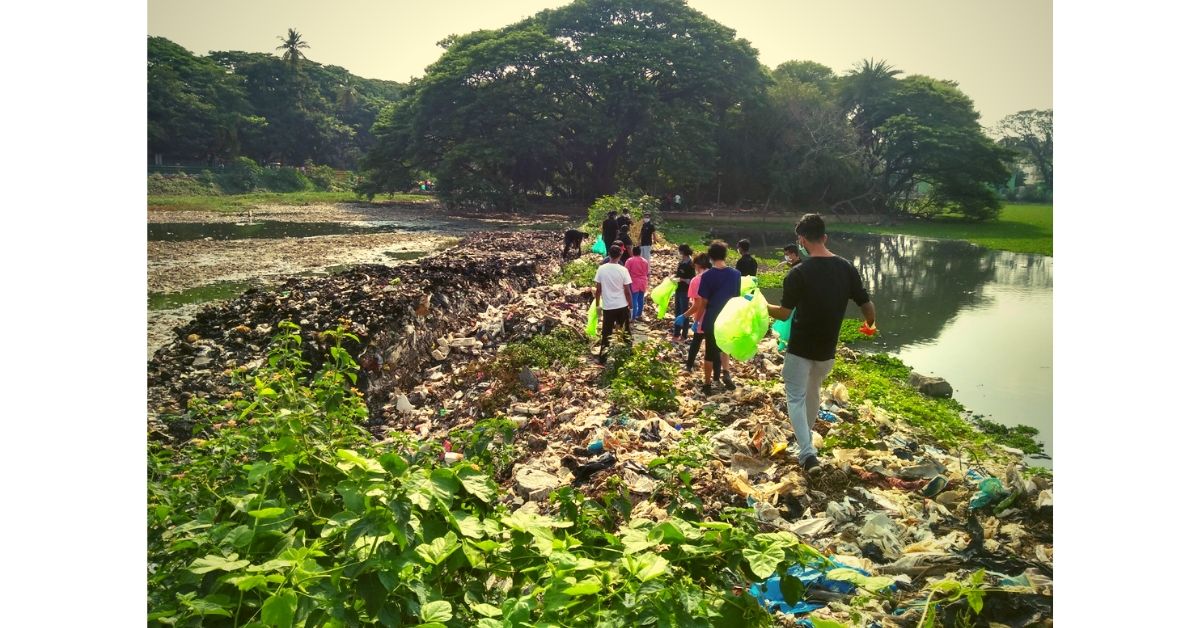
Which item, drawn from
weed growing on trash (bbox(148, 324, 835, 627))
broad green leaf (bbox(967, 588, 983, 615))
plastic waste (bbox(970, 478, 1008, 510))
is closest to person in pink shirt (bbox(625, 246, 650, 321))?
plastic waste (bbox(970, 478, 1008, 510))

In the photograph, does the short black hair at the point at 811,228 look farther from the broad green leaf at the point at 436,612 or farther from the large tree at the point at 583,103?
the broad green leaf at the point at 436,612

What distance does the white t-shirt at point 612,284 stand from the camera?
5.53 metres

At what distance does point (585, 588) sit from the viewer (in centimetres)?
156

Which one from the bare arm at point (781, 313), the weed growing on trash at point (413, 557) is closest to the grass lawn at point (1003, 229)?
the bare arm at point (781, 313)

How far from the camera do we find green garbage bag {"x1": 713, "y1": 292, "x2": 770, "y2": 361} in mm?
3961

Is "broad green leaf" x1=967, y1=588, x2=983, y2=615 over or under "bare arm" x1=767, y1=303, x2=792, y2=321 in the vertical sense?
under

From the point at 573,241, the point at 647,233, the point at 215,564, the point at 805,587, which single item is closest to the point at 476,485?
the point at 215,564

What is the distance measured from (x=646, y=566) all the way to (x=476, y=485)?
18.0 inches

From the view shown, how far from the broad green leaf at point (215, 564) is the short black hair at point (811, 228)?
2.55m

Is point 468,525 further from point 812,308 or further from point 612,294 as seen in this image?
A: point 612,294

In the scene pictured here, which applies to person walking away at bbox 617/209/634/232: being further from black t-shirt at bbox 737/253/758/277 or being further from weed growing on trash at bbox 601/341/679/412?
weed growing on trash at bbox 601/341/679/412

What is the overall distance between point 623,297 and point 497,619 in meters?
3.94

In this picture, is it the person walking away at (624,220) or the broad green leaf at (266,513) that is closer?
the broad green leaf at (266,513)

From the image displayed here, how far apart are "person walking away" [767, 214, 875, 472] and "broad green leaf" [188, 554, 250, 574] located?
2.41m
